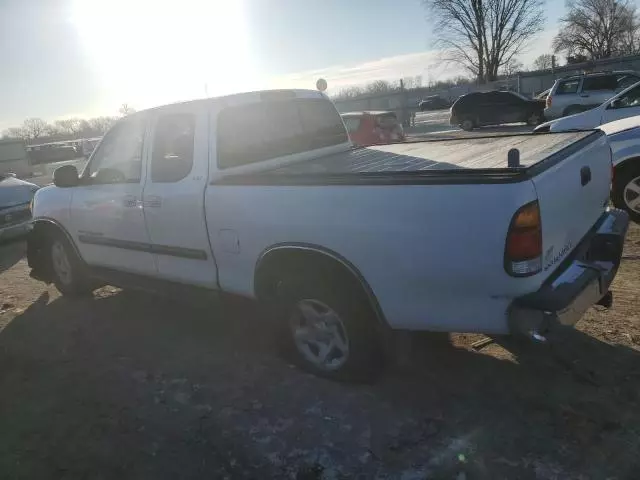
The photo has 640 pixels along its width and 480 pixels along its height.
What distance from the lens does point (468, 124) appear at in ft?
80.0

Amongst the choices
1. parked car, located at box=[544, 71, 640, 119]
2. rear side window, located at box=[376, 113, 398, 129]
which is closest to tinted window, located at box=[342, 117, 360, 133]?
rear side window, located at box=[376, 113, 398, 129]

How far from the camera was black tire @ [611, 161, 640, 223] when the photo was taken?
6172 millimetres

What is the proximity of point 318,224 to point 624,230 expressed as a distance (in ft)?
7.18

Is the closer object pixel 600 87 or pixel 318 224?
pixel 318 224

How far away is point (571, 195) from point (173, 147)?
9.54 ft

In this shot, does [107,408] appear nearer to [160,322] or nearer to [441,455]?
[160,322]

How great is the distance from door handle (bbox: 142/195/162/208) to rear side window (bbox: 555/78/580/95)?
17558 mm

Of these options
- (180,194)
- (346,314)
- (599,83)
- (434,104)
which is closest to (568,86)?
(599,83)

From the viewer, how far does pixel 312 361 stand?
3.62 m

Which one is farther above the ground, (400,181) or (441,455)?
(400,181)

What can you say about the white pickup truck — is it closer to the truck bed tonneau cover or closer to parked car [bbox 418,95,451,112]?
the truck bed tonneau cover

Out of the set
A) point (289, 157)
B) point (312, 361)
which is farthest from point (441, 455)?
point (289, 157)

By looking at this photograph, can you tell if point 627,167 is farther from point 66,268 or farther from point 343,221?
point 66,268

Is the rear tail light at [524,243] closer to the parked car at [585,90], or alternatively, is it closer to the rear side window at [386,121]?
the rear side window at [386,121]
